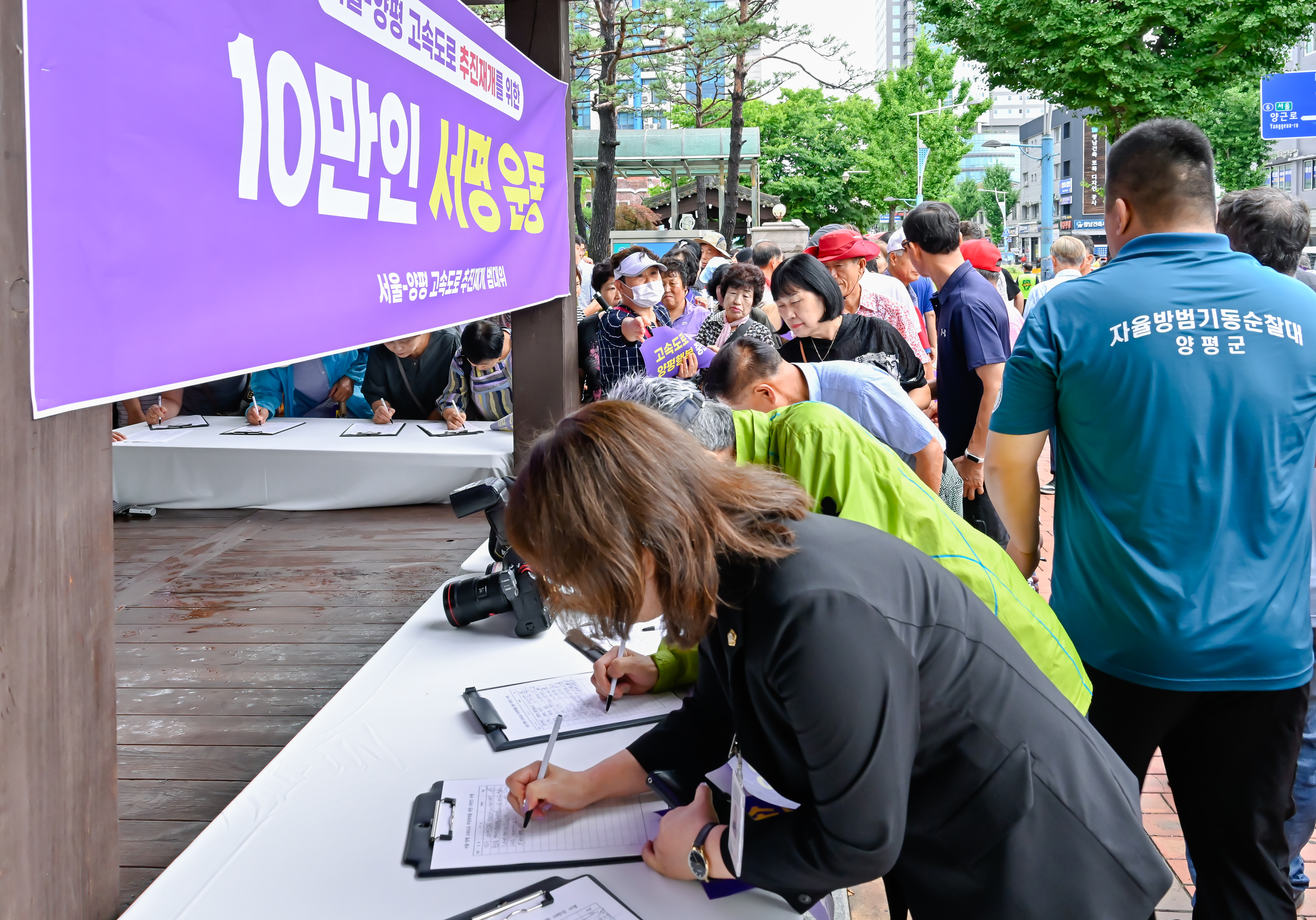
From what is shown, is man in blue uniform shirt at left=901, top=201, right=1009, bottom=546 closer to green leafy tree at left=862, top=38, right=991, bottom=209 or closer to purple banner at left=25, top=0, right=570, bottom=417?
purple banner at left=25, top=0, right=570, bottom=417

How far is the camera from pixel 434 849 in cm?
138

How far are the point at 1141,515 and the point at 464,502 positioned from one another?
4.62 feet

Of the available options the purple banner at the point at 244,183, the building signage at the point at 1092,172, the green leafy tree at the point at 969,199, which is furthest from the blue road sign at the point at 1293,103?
the green leafy tree at the point at 969,199

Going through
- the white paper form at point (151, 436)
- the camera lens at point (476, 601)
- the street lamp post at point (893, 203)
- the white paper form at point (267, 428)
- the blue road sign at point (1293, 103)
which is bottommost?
the camera lens at point (476, 601)

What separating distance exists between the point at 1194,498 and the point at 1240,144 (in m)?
43.7

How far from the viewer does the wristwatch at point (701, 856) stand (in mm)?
1204

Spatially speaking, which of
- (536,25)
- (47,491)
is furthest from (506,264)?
(47,491)

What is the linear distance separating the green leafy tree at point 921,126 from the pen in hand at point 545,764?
105ft

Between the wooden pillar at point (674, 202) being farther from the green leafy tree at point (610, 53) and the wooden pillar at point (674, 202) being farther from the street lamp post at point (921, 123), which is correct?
the street lamp post at point (921, 123)

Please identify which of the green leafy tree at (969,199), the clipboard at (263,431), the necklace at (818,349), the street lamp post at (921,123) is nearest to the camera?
the necklace at (818,349)

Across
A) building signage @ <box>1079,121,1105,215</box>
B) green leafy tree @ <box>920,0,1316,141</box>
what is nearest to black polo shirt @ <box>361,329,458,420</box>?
green leafy tree @ <box>920,0,1316,141</box>

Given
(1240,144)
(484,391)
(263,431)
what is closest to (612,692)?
(484,391)

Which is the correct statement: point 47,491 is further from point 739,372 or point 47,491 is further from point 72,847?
point 739,372

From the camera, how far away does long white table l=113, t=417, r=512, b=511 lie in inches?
177
